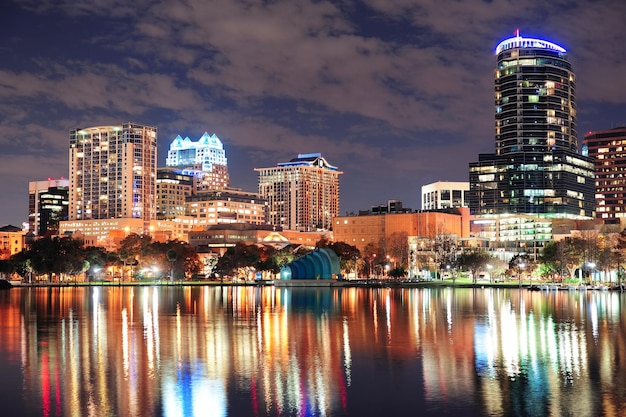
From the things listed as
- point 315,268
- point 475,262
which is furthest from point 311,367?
point 475,262

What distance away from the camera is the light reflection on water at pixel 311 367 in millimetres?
27203

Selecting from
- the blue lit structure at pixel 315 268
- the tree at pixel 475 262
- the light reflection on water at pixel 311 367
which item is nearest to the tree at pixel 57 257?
the blue lit structure at pixel 315 268

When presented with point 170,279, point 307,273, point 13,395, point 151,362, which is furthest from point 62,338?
point 170,279

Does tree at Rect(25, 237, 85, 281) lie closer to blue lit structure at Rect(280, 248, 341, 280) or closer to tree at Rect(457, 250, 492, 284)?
blue lit structure at Rect(280, 248, 341, 280)

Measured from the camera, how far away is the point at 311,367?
115 ft

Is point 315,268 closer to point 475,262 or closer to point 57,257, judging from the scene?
point 475,262

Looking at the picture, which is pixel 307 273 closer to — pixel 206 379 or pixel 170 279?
pixel 170 279

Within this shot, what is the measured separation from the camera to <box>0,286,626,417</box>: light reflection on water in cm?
2720

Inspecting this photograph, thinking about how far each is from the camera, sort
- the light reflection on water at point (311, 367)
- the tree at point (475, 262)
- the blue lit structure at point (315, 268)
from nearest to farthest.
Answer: the light reflection on water at point (311, 367) → the blue lit structure at point (315, 268) → the tree at point (475, 262)

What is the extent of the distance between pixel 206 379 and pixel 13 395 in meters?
7.26

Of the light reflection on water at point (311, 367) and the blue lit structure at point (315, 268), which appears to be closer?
the light reflection on water at point (311, 367)

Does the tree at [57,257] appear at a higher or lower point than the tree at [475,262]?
higher

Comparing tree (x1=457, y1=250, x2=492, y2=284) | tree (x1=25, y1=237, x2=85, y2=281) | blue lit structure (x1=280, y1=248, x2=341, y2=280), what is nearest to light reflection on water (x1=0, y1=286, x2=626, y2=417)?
blue lit structure (x1=280, y1=248, x2=341, y2=280)

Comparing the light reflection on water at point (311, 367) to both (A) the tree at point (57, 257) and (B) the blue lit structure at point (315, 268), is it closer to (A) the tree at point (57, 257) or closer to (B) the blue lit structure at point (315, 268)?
(B) the blue lit structure at point (315, 268)
